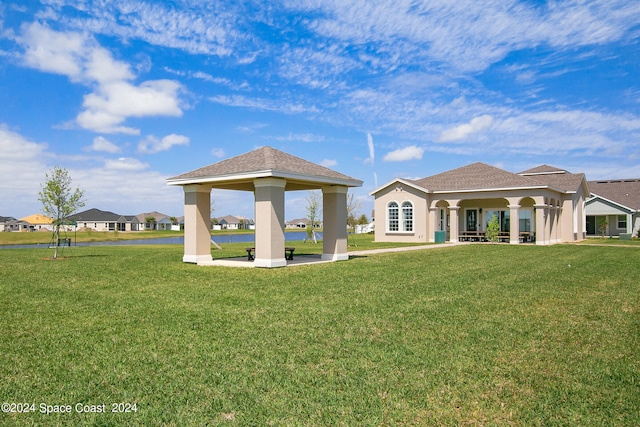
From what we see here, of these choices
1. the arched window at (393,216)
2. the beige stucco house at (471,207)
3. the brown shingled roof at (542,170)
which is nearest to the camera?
the beige stucco house at (471,207)

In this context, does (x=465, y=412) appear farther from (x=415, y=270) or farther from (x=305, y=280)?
(x=415, y=270)

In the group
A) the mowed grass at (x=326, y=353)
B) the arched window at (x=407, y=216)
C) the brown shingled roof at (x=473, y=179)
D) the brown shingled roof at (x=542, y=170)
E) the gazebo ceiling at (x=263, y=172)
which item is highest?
the brown shingled roof at (x=542, y=170)

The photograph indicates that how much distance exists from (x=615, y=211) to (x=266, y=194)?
36780mm

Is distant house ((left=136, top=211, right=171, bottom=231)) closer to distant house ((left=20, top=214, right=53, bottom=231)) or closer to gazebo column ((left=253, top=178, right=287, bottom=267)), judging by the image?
distant house ((left=20, top=214, right=53, bottom=231))

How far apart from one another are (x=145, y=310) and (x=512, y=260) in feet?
48.5

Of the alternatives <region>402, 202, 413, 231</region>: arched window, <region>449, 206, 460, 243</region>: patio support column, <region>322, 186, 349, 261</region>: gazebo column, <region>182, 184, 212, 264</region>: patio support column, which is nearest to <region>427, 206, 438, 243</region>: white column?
<region>449, 206, 460, 243</region>: patio support column

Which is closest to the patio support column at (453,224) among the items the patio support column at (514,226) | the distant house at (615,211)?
the patio support column at (514,226)

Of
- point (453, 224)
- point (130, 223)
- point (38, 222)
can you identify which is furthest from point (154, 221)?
point (453, 224)

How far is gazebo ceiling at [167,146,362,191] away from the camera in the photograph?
52.6ft

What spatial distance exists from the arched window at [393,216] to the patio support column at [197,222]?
17.9 metres

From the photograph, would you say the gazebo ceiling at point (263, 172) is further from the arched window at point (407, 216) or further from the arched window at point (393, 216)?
the arched window at point (393, 216)

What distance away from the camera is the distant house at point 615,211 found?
133 ft

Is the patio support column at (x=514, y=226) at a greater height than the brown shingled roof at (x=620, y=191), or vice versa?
the brown shingled roof at (x=620, y=191)

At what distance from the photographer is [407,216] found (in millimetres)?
33406
